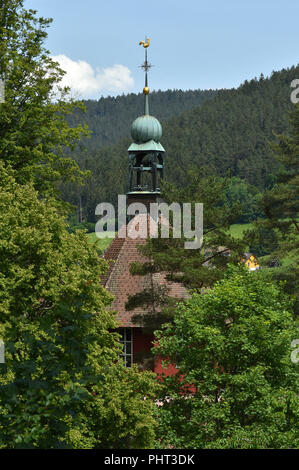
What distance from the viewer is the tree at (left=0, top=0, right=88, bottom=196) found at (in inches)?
1029

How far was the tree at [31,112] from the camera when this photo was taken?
26141 mm

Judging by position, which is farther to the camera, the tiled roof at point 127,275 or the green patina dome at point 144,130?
the green patina dome at point 144,130

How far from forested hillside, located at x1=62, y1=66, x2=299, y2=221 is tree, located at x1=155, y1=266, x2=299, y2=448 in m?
117

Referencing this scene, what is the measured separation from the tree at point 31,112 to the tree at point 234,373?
9.77m

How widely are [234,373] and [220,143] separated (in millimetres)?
144231

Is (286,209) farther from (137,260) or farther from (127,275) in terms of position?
(127,275)

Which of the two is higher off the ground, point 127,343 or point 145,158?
point 145,158

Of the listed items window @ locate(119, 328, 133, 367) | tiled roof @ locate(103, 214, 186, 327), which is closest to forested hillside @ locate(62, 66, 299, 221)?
tiled roof @ locate(103, 214, 186, 327)

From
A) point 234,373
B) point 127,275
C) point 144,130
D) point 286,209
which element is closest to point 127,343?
point 127,275

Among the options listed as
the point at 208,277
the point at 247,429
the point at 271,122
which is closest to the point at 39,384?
the point at 247,429

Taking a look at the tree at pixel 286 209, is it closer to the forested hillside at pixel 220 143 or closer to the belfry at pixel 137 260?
the belfry at pixel 137 260

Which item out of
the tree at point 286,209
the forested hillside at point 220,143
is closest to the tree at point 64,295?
the tree at point 286,209

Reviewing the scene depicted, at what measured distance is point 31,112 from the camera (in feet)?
86.6

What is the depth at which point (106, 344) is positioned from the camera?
757 inches
